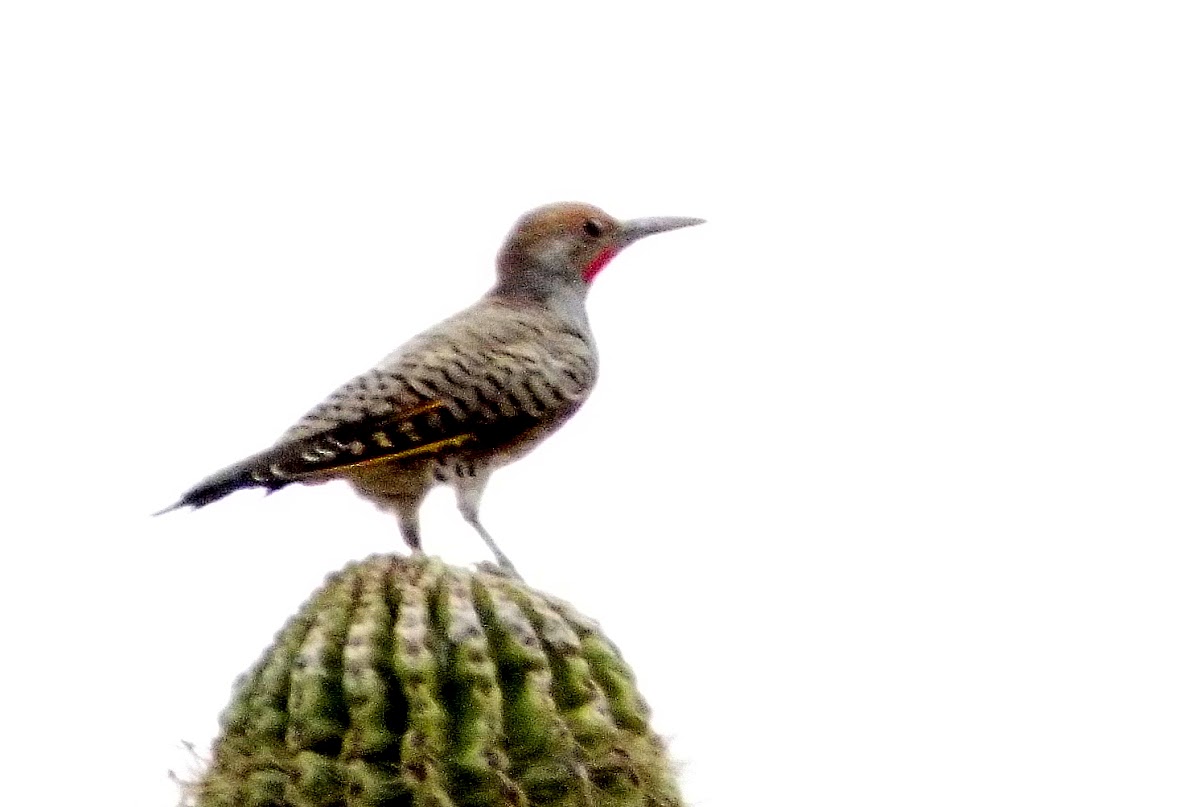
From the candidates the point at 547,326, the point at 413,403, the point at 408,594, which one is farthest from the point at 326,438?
the point at 408,594

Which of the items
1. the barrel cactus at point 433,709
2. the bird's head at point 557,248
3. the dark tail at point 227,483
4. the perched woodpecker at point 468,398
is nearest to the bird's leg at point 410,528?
the perched woodpecker at point 468,398

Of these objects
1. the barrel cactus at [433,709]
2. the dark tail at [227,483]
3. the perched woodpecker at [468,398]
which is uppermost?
the perched woodpecker at [468,398]

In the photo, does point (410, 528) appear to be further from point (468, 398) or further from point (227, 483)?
point (227, 483)

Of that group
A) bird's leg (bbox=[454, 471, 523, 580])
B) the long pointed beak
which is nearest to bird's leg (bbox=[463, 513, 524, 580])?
bird's leg (bbox=[454, 471, 523, 580])

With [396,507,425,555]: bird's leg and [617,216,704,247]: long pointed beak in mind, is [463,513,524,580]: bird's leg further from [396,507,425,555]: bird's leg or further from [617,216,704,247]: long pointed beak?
[617,216,704,247]: long pointed beak

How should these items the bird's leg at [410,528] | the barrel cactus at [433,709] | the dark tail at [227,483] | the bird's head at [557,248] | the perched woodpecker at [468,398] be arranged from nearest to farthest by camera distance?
the barrel cactus at [433,709]
the dark tail at [227,483]
the perched woodpecker at [468,398]
the bird's leg at [410,528]
the bird's head at [557,248]

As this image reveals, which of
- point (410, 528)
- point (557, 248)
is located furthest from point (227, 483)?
point (557, 248)

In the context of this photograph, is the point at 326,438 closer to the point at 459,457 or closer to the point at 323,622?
the point at 459,457

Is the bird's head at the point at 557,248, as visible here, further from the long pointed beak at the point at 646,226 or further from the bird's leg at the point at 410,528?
the bird's leg at the point at 410,528
